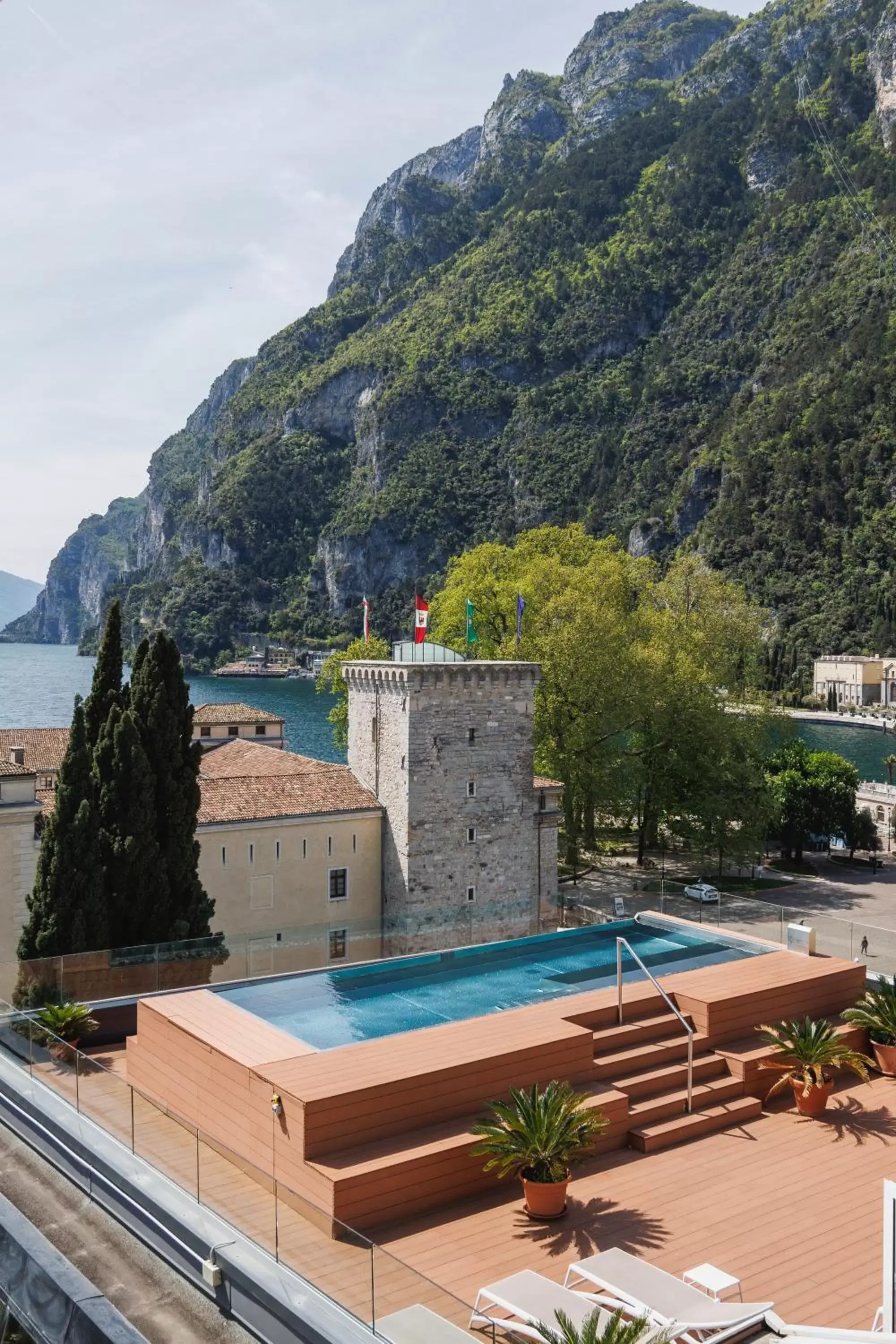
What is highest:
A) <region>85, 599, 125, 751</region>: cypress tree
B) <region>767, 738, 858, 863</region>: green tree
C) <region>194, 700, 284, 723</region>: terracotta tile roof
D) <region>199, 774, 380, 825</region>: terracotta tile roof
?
<region>85, 599, 125, 751</region>: cypress tree

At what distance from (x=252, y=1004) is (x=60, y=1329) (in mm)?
7248

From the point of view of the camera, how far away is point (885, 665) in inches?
6457

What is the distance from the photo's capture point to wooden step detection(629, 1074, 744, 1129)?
15.5 metres

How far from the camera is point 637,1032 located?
1702 cm

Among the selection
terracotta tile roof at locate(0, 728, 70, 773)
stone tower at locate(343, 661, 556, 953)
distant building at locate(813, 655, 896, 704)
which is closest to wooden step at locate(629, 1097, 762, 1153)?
stone tower at locate(343, 661, 556, 953)

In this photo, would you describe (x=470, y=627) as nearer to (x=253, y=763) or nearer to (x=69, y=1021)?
(x=253, y=763)

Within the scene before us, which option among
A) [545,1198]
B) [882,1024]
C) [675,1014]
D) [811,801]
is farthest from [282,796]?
[811,801]

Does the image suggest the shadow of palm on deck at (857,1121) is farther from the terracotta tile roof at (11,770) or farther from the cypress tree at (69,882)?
the terracotta tile roof at (11,770)

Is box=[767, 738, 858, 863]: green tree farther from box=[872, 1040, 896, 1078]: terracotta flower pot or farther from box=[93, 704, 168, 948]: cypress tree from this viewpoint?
box=[872, 1040, 896, 1078]: terracotta flower pot

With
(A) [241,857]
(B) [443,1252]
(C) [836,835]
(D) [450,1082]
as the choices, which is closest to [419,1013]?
(D) [450,1082]

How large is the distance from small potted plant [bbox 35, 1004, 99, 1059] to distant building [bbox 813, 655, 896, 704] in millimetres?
157237

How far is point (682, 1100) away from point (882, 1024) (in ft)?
13.9

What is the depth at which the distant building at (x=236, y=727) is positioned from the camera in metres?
55.0

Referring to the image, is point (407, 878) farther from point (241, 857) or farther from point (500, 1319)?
point (500, 1319)
